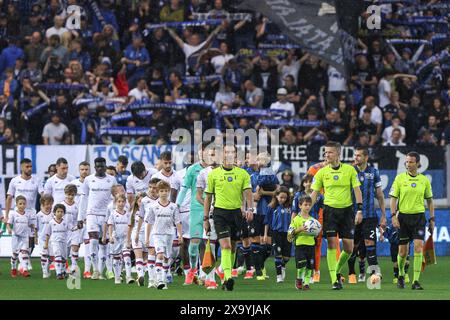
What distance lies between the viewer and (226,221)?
2048cm

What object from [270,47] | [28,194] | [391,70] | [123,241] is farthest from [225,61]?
[123,241]

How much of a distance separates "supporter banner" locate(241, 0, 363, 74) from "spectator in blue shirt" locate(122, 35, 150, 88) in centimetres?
322

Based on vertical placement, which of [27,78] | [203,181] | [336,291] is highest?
[27,78]

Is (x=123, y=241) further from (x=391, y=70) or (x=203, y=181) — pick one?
(x=391, y=70)

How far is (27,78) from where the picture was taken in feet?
110

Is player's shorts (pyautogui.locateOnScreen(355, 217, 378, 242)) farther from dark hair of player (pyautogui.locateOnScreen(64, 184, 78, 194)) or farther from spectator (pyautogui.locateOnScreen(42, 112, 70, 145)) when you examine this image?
spectator (pyautogui.locateOnScreen(42, 112, 70, 145))

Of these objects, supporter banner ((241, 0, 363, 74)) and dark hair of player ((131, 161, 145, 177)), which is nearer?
dark hair of player ((131, 161, 145, 177))

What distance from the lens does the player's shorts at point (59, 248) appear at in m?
24.6

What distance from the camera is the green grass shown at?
19.4 m

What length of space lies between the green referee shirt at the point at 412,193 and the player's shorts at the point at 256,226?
4.07 metres

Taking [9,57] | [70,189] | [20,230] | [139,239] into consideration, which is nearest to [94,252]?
[70,189]

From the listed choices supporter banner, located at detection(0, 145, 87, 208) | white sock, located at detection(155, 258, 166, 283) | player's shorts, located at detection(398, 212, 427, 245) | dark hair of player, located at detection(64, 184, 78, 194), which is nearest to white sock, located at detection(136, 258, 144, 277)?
white sock, located at detection(155, 258, 166, 283)
